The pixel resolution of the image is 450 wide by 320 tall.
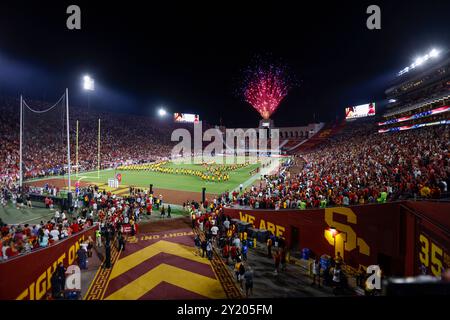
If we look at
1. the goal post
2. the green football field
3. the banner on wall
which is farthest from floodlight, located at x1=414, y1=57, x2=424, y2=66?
the goal post

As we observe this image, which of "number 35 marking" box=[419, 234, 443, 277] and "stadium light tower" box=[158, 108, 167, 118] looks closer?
"number 35 marking" box=[419, 234, 443, 277]

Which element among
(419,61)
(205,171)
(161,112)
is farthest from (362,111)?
(161,112)

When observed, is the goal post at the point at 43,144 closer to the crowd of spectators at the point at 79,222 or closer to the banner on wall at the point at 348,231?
the crowd of spectators at the point at 79,222

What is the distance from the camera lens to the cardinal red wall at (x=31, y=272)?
294 inches

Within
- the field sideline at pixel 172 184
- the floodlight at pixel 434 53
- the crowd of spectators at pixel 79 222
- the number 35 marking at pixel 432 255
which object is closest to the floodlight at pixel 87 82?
the field sideline at pixel 172 184

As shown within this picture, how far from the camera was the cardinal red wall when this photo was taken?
294 inches

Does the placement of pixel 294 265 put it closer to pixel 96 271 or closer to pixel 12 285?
pixel 96 271

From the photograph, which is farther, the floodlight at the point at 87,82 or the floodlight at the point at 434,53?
the floodlight at the point at 434,53

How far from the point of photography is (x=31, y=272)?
8.48 meters

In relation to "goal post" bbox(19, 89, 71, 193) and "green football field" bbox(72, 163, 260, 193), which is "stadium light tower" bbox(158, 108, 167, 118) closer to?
"goal post" bbox(19, 89, 71, 193)
